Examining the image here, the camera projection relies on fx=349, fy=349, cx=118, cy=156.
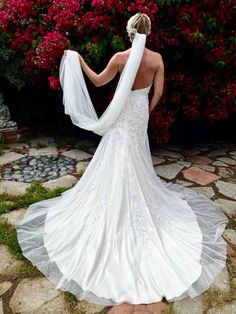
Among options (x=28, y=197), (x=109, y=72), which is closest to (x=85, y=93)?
(x=109, y=72)

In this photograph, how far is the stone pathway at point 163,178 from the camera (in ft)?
8.24

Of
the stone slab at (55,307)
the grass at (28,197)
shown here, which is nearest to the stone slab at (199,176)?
the grass at (28,197)

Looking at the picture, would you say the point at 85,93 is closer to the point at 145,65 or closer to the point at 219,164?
the point at 145,65

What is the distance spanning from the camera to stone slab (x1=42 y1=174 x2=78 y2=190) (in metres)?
4.27

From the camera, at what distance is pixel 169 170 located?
485cm

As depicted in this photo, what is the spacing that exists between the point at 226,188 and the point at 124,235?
1967 millimetres

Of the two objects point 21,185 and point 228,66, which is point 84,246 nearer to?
point 21,185

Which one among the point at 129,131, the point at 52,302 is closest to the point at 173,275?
the point at 52,302

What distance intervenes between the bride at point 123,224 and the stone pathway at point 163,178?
3.0 inches

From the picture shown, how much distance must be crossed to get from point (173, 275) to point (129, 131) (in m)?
1.26

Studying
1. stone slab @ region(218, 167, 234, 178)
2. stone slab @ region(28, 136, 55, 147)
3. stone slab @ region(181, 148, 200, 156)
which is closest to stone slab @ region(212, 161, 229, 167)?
stone slab @ region(218, 167, 234, 178)

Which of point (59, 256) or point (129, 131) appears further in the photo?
point (129, 131)

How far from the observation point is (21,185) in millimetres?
4281

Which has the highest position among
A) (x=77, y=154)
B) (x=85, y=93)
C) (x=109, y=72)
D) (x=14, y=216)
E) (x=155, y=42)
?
(x=155, y=42)
